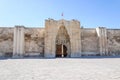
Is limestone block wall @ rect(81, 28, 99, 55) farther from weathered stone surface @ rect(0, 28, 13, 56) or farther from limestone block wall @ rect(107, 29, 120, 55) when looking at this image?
weathered stone surface @ rect(0, 28, 13, 56)

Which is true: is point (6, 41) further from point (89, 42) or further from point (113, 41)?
point (113, 41)

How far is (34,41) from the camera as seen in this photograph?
2738 cm

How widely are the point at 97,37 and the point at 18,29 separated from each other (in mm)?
12353

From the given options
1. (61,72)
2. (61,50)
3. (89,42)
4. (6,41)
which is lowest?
(61,72)

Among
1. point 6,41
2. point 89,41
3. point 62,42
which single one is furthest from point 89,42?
point 6,41

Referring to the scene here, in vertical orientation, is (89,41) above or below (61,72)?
above

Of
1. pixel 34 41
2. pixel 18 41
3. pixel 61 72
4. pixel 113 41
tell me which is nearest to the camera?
pixel 61 72

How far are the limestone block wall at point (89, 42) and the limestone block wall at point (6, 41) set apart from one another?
436 inches

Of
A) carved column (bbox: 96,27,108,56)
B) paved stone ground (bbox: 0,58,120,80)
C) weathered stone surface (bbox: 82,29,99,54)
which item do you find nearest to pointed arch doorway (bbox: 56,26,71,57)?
weathered stone surface (bbox: 82,29,99,54)

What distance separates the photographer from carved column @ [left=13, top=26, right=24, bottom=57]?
26.1m

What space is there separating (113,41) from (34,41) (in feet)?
41.3

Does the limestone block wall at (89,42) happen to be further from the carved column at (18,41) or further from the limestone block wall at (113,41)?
the carved column at (18,41)

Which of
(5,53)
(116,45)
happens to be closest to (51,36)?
(5,53)

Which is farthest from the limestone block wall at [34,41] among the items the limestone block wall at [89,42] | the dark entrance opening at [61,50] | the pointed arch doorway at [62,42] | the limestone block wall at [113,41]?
the limestone block wall at [113,41]
